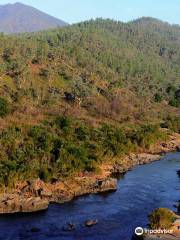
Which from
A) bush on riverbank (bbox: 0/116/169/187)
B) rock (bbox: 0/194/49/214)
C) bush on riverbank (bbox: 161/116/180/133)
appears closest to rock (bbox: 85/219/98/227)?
rock (bbox: 0/194/49/214)

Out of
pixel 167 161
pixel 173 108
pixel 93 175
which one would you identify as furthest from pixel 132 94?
pixel 93 175

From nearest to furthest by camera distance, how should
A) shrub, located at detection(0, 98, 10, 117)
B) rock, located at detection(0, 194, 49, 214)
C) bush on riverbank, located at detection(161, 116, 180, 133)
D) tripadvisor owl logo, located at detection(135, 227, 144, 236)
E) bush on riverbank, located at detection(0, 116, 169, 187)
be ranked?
tripadvisor owl logo, located at detection(135, 227, 144, 236) → rock, located at detection(0, 194, 49, 214) → bush on riverbank, located at detection(0, 116, 169, 187) → shrub, located at detection(0, 98, 10, 117) → bush on riverbank, located at detection(161, 116, 180, 133)

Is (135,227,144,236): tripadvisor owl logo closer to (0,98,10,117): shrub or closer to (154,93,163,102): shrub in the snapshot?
(0,98,10,117): shrub

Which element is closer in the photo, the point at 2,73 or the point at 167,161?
the point at 167,161

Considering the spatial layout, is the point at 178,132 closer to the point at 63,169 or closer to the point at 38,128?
the point at 38,128

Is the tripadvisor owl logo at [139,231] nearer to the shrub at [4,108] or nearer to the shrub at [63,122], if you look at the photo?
the shrub at [63,122]

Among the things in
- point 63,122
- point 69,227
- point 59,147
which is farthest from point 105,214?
point 63,122

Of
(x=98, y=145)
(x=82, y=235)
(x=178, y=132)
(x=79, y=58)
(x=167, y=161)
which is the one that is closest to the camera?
(x=82, y=235)

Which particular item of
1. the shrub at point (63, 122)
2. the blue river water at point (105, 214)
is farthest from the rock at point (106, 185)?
the shrub at point (63, 122)
